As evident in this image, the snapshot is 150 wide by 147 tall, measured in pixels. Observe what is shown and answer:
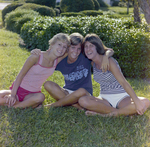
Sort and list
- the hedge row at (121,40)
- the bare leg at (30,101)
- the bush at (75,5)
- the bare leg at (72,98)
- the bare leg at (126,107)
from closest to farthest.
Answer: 1. the bare leg at (126,107)
2. the bare leg at (72,98)
3. the bare leg at (30,101)
4. the hedge row at (121,40)
5. the bush at (75,5)

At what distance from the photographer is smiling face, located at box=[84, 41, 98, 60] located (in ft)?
9.86

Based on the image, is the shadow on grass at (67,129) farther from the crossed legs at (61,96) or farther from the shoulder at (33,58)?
the shoulder at (33,58)

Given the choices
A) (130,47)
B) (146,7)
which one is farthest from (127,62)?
(146,7)

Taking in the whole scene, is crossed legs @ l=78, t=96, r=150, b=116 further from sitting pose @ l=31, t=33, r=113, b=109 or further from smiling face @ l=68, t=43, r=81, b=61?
smiling face @ l=68, t=43, r=81, b=61

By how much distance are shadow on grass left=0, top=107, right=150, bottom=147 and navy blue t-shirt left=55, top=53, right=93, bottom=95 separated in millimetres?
483

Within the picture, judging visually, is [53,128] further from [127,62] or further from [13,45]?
[13,45]

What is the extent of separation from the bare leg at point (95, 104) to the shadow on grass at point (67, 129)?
0.13 m

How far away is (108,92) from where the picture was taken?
3129 mm

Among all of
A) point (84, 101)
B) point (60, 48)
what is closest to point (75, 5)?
point (60, 48)

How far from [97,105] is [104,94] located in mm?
252

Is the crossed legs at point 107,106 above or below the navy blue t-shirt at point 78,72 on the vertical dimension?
below

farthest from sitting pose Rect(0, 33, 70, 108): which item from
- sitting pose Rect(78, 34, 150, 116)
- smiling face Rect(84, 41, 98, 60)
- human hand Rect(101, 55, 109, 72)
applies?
human hand Rect(101, 55, 109, 72)

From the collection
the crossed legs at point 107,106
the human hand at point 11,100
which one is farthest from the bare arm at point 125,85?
the human hand at point 11,100

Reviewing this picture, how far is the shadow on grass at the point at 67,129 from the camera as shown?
2.52m
